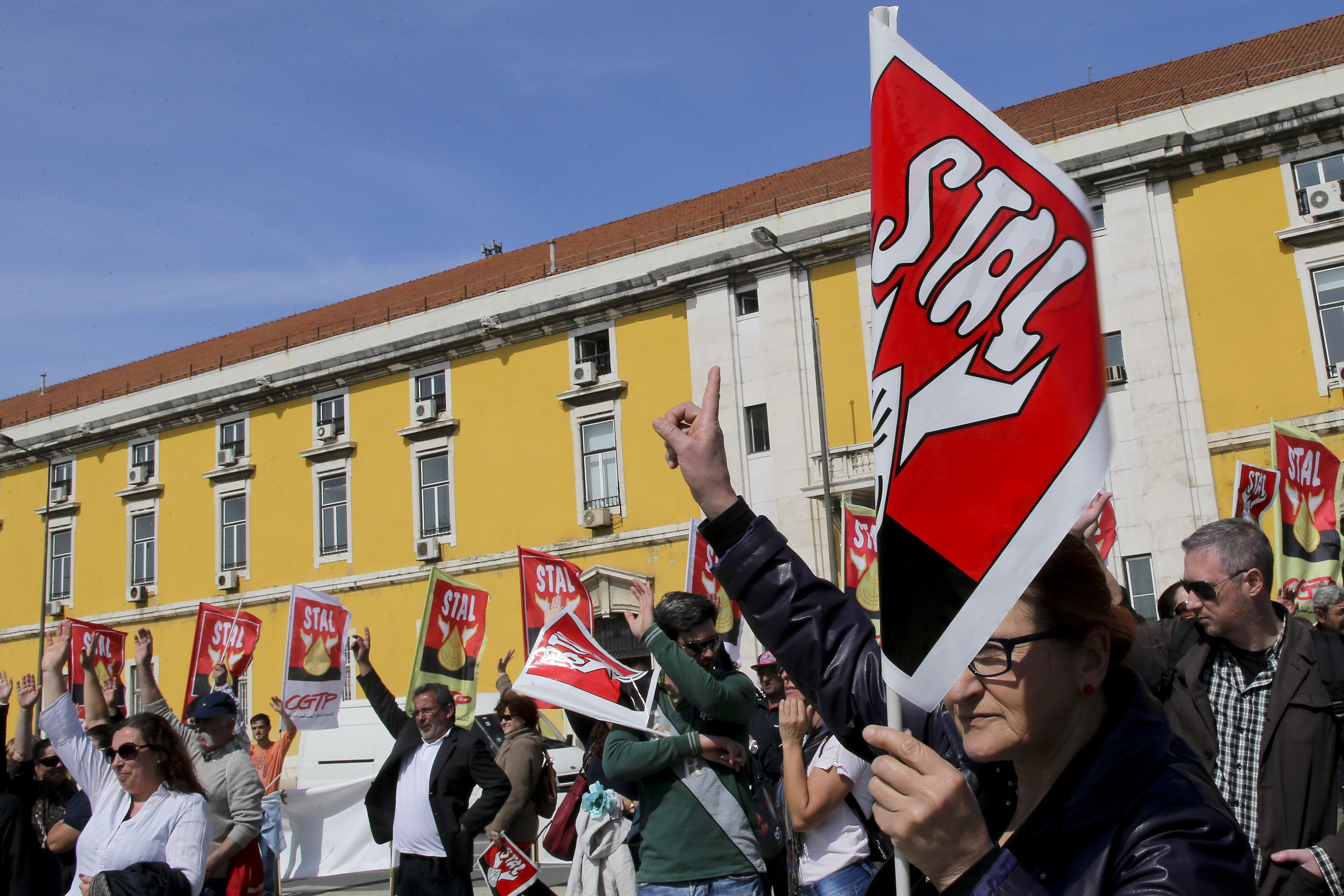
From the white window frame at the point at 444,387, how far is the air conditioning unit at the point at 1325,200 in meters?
19.0

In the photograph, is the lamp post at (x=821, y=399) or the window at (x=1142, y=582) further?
the lamp post at (x=821, y=399)

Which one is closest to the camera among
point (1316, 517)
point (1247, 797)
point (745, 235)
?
point (1247, 797)

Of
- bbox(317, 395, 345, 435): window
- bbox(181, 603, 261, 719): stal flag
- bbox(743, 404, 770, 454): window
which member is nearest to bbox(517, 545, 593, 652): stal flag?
bbox(181, 603, 261, 719): stal flag

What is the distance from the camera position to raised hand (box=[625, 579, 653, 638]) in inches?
196

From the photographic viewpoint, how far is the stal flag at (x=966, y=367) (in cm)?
182

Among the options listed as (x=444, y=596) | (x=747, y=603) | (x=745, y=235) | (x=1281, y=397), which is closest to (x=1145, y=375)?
(x=1281, y=397)

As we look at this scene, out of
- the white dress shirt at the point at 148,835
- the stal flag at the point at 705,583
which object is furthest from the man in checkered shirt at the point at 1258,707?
the stal flag at the point at 705,583

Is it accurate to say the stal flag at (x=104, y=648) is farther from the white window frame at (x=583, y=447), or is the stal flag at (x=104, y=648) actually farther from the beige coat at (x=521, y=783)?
the white window frame at (x=583, y=447)

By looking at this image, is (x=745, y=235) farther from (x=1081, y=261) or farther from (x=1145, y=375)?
(x=1081, y=261)

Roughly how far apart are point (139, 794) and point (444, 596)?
6.98 m

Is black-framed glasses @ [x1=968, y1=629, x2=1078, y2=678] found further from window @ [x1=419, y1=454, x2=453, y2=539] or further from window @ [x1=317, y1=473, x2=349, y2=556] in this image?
window @ [x1=317, y1=473, x2=349, y2=556]

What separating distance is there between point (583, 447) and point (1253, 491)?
62.2 ft

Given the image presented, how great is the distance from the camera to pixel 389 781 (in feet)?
22.4

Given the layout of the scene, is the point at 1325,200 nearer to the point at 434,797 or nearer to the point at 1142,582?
the point at 1142,582
